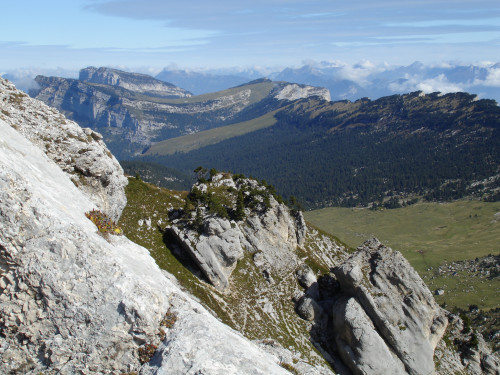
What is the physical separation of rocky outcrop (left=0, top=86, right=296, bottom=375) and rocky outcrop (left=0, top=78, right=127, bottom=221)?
2669 centimetres

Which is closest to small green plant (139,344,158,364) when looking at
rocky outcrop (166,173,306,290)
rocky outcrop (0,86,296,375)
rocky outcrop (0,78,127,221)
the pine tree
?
rocky outcrop (0,86,296,375)

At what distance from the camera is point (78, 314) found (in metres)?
19.8

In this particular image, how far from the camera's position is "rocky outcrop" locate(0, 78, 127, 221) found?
45.1m

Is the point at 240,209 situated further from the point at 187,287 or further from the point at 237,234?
the point at 187,287

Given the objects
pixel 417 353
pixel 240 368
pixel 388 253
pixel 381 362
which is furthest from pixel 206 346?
pixel 388 253

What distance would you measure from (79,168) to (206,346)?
125 ft

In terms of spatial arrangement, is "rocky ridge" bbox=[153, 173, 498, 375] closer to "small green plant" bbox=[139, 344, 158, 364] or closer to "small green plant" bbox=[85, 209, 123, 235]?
"small green plant" bbox=[85, 209, 123, 235]

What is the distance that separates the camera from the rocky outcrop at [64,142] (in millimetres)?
45125

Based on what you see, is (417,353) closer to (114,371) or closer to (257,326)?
(257,326)

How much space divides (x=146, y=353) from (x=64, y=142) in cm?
3793

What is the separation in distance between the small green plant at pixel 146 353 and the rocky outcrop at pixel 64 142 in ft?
98.5

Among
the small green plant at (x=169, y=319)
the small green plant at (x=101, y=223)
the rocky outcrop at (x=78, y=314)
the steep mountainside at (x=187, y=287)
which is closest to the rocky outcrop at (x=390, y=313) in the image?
the steep mountainside at (x=187, y=287)

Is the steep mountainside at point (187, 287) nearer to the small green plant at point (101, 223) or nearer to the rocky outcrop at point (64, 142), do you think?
the small green plant at point (101, 223)

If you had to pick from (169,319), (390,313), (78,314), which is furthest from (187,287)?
(390,313)
